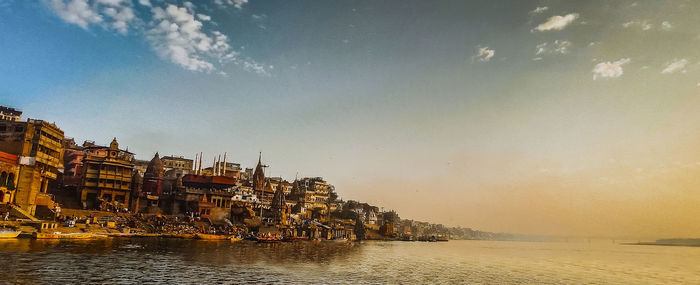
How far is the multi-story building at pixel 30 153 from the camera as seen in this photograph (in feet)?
212

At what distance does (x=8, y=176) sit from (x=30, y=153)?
564cm

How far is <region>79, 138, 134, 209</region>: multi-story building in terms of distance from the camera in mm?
82250

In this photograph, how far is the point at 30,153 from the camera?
6675 cm

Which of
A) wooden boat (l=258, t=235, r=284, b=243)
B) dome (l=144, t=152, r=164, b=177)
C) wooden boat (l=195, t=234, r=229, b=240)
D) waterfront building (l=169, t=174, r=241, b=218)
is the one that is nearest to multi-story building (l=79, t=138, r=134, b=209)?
waterfront building (l=169, t=174, r=241, b=218)

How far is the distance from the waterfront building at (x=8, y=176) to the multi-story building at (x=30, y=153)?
0.83 metres

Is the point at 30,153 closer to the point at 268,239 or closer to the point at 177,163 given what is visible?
the point at 268,239

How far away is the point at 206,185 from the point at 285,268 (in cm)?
6425

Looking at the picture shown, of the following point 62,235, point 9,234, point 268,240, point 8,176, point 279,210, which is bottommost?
point 268,240

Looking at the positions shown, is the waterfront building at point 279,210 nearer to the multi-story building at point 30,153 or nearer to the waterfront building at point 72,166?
the waterfront building at point 72,166

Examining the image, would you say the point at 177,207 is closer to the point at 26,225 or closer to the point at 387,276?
the point at 26,225

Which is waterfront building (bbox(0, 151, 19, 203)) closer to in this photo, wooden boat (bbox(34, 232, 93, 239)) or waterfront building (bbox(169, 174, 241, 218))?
wooden boat (bbox(34, 232, 93, 239))

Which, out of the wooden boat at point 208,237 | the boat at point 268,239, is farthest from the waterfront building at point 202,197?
the boat at point 268,239

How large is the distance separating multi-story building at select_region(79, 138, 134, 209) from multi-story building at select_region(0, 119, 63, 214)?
11.0m

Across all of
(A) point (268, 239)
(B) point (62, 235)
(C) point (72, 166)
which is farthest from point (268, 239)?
(C) point (72, 166)
